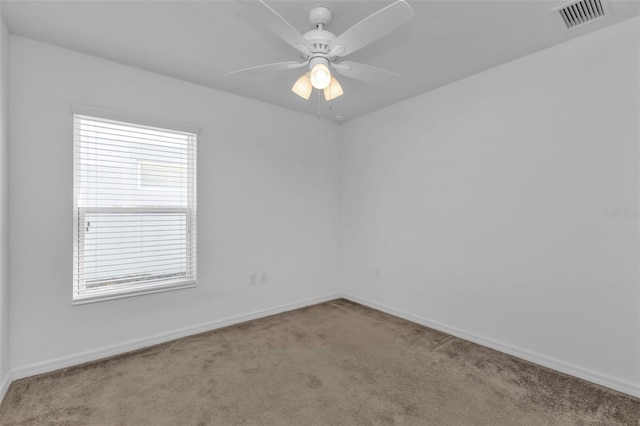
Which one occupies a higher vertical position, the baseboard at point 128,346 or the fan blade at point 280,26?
the fan blade at point 280,26

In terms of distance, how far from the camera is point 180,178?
3.07 m

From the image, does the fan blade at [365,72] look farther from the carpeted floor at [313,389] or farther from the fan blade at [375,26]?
the carpeted floor at [313,389]

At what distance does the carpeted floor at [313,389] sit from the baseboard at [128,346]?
7 cm

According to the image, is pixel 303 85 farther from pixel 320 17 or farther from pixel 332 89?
pixel 320 17

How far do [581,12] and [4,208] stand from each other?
4.11 m

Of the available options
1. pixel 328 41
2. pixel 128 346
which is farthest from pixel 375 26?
pixel 128 346

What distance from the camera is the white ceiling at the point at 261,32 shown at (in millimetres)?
1986

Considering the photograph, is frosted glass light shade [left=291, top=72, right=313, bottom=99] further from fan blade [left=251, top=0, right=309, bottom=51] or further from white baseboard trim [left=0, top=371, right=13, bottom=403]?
white baseboard trim [left=0, top=371, right=13, bottom=403]

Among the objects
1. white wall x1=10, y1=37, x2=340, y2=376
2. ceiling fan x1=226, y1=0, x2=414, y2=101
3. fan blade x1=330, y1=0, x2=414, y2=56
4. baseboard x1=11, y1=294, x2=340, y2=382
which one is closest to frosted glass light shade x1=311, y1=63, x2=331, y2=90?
ceiling fan x1=226, y1=0, x2=414, y2=101

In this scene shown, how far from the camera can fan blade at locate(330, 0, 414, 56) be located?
1.44m

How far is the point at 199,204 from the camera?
3174 millimetres

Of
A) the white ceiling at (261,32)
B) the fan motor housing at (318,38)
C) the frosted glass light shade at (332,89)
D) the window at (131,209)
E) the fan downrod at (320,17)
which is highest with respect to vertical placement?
the white ceiling at (261,32)

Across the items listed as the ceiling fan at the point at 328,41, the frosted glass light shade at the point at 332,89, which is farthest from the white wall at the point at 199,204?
the frosted glass light shade at the point at 332,89

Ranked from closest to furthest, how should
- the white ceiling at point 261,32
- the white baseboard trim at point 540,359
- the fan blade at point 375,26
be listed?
the fan blade at point 375,26, the white ceiling at point 261,32, the white baseboard trim at point 540,359
